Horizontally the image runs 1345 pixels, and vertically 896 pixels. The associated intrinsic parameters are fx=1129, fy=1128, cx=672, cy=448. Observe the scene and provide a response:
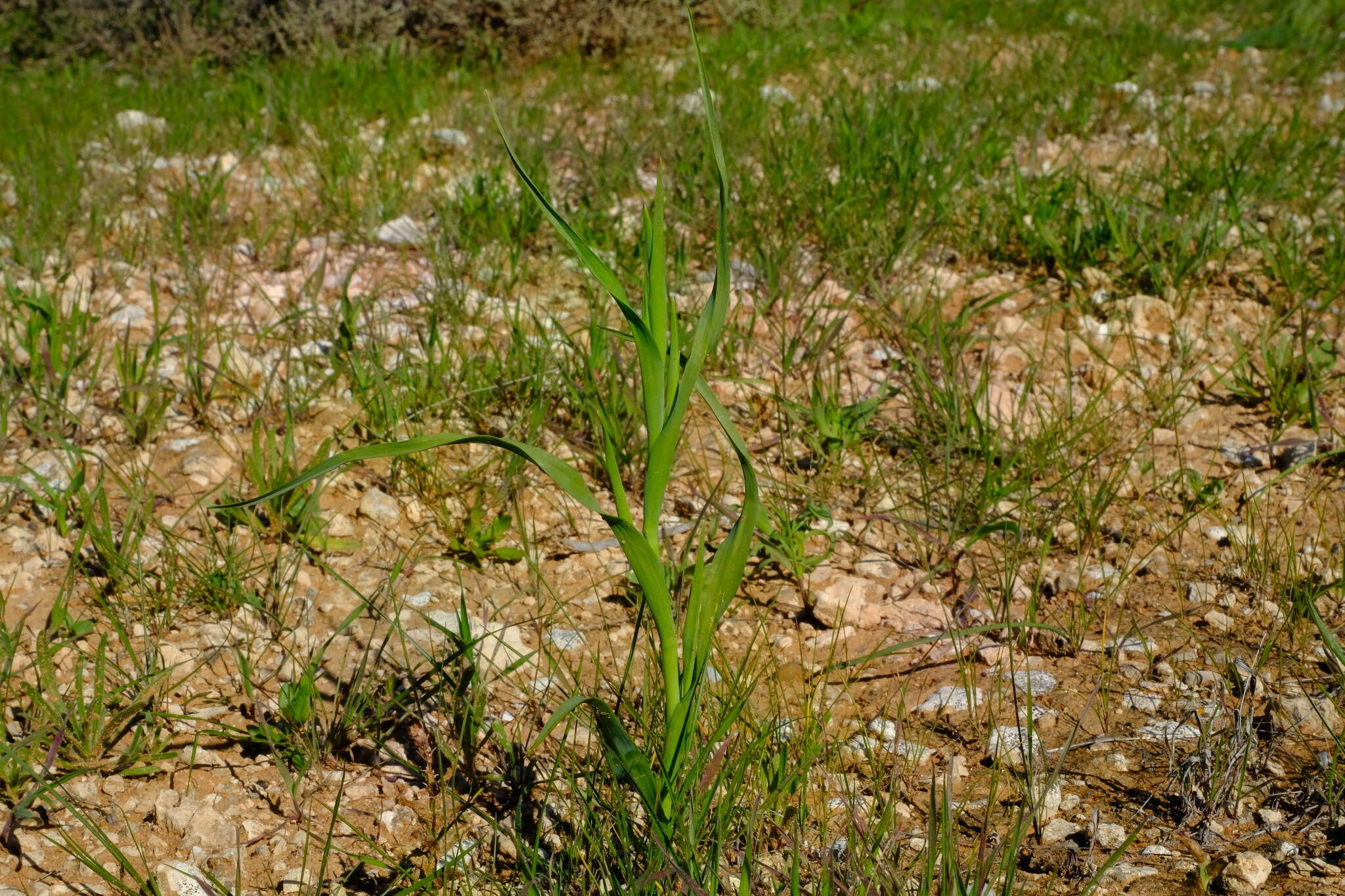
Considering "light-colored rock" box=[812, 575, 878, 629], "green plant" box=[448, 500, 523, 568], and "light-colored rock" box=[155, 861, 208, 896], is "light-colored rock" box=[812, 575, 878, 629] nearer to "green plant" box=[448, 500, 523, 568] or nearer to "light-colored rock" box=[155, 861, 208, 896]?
"green plant" box=[448, 500, 523, 568]

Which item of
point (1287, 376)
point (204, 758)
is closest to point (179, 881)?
point (204, 758)

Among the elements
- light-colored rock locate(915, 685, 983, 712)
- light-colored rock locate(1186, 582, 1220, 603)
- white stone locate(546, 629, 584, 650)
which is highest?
light-colored rock locate(1186, 582, 1220, 603)

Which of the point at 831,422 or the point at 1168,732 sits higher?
the point at 831,422

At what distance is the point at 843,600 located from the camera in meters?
2.25

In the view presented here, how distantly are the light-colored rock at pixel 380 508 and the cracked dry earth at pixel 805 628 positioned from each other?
0.01 m

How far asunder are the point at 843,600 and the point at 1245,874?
877 millimetres

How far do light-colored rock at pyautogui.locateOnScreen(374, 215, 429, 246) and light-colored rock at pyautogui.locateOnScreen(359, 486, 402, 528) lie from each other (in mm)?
1309

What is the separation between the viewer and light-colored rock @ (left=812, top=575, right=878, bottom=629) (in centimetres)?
221

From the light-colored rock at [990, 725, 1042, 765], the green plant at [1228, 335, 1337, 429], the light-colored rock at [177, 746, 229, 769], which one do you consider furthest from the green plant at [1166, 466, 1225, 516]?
the light-colored rock at [177, 746, 229, 769]

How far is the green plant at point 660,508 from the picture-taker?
1378 millimetres

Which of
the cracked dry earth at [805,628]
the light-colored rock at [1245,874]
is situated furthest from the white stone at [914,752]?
the light-colored rock at [1245,874]

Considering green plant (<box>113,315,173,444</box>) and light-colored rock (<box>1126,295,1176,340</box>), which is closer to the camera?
green plant (<box>113,315,173,444</box>)

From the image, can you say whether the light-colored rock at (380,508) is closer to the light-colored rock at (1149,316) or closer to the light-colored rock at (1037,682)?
the light-colored rock at (1037,682)

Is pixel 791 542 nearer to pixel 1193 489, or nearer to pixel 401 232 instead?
pixel 1193 489
